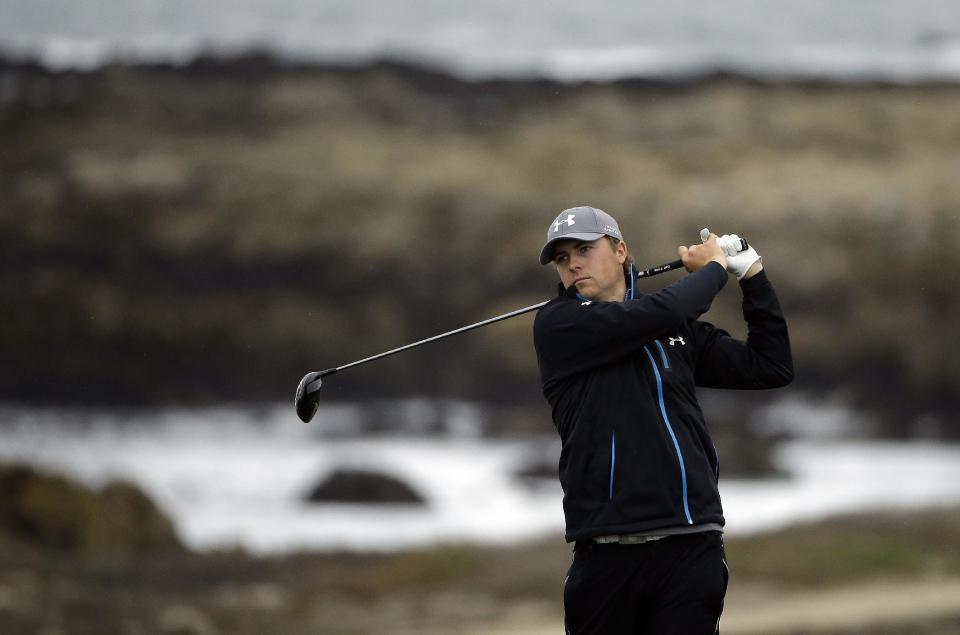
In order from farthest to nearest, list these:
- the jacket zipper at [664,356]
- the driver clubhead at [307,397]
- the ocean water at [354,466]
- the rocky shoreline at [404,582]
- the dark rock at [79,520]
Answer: the ocean water at [354,466], the dark rock at [79,520], the rocky shoreline at [404,582], the driver clubhead at [307,397], the jacket zipper at [664,356]

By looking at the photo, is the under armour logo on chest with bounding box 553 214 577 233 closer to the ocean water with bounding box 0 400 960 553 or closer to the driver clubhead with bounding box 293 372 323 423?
the driver clubhead with bounding box 293 372 323 423

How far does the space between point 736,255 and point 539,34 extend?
1734 cm

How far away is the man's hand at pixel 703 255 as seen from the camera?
3426 millimetres

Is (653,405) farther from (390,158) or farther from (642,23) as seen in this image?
(390,158)

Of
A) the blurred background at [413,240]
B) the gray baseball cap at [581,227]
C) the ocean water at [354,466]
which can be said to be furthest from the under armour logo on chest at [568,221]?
the blurred background at [413,240]

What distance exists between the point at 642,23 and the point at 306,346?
6.89 metres

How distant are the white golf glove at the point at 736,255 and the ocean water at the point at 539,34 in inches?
676

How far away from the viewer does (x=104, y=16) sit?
20.4 meters

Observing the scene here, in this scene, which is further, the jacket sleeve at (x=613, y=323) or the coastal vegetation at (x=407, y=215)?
the coastal vegetation at (x=407, y=215)

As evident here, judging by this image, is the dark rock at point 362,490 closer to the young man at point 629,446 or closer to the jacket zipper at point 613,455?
the young man at point 629,446

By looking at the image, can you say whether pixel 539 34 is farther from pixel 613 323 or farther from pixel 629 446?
pixel 629 446

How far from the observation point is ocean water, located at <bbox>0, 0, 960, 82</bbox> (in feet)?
65.6

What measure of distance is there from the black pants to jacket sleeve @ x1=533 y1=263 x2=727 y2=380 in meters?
0.42

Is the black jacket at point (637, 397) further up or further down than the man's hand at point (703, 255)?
further down
